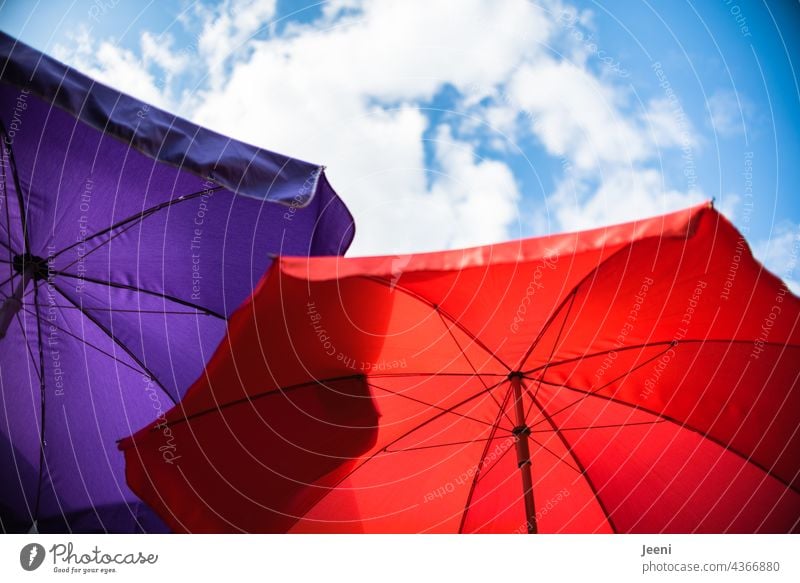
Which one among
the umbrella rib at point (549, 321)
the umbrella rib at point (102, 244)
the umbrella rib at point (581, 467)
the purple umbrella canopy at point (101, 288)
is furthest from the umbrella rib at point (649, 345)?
the umbrella rib at point (102, 244)

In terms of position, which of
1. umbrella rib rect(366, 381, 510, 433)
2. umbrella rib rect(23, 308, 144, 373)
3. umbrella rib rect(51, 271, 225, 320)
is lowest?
umbrella rib rect(366, 381, 510, 433)

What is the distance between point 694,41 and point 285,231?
1.92 m

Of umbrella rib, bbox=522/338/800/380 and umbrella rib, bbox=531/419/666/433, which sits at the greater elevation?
umbrella rib, bbox=522/338/800/380

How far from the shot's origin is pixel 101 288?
2713 millimetres

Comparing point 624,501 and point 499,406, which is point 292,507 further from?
point 624,501

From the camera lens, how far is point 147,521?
9.12 feet

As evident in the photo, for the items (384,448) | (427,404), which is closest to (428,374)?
(427,404)

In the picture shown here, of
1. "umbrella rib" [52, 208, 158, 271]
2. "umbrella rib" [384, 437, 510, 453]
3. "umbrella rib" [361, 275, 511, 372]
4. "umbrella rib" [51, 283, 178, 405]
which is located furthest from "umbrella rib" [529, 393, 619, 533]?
"umbrella rib" [52, 208, 158, 271]

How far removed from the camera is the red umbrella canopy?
5.16ft

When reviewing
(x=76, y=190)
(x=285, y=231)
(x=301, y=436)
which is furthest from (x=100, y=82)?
(x=301, y=436)

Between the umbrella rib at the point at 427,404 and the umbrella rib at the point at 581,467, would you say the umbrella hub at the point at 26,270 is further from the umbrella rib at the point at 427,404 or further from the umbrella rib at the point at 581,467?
the umbrella rib at the point at 581,467

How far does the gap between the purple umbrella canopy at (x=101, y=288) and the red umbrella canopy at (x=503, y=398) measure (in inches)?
30.6

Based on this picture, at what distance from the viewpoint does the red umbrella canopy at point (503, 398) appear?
1.57 m

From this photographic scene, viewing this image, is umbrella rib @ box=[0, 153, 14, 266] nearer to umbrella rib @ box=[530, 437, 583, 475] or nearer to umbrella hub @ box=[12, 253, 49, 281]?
umbrella hub @ box=[12, 253, 49, 281]
